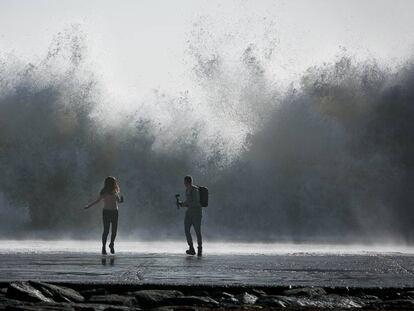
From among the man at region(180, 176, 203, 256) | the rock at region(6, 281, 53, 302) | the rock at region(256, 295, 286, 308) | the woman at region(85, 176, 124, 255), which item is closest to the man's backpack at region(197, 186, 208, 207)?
the man at region(180, 176, 203, 256)

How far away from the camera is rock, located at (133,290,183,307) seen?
693 centimetres

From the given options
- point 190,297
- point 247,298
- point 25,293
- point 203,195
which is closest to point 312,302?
point 247,298

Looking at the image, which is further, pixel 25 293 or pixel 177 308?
pixel 25 293

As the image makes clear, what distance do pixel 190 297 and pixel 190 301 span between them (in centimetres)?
5

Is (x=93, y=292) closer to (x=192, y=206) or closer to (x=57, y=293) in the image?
(x=57, y=293)

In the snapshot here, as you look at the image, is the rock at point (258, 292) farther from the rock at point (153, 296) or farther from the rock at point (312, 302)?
the rock at point (153, 296)

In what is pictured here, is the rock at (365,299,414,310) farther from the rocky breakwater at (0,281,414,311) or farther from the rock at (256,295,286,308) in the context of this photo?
the rock at (256,295,286,308)

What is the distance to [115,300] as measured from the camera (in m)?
6.94

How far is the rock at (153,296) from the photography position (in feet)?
22.7

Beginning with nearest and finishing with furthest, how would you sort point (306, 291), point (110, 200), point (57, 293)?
point (57, 293), point (306, 291), point (110, 200)

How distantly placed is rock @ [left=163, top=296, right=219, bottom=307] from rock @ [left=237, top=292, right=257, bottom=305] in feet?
0.94

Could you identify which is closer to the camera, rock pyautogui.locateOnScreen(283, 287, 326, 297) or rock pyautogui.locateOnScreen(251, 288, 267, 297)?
rock pyautogui.locateOnScreen(283, 287, 326, 297)

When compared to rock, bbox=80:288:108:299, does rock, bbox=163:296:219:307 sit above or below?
below

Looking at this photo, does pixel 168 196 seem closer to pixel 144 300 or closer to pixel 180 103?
pixel 180 103
